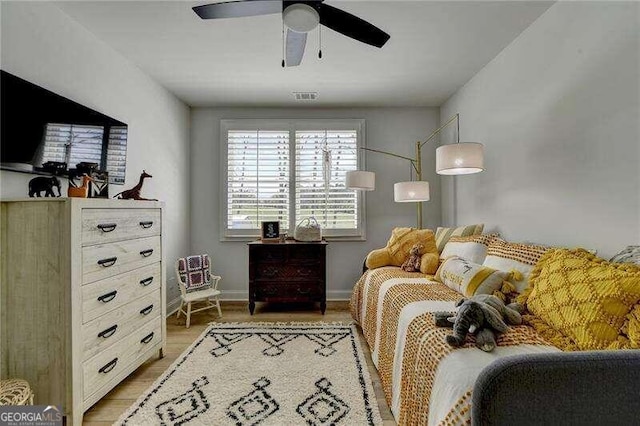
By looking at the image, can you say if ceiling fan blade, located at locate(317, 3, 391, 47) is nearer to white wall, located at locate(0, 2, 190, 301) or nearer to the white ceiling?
the white ceiling

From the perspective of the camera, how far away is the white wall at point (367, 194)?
→ 4.05 meters

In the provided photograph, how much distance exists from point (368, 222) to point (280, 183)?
1.29 m

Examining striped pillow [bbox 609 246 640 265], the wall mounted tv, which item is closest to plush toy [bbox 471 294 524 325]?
striped pillow [bbox 609 246 640 265]

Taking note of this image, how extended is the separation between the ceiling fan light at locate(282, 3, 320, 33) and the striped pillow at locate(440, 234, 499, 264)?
2.05 meters

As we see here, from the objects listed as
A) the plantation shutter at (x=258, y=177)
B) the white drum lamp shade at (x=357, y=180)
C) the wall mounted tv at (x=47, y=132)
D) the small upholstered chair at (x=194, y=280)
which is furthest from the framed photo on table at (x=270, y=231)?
the wall mounted tv at (x=47, y=132)

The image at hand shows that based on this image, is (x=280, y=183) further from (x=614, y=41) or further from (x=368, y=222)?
(x=614, y=41)

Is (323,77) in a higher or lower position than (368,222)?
higher

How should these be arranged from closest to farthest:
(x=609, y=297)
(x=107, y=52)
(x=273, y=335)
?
(x=609, y=297), (x=107, y=52), (x=273, y=335)

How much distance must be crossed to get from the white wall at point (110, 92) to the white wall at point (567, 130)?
325 centimetres

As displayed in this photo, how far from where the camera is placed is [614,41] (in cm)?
170

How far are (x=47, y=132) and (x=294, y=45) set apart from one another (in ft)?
5.45

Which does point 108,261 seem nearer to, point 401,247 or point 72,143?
point 72,143

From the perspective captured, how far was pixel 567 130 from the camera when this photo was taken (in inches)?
79.4

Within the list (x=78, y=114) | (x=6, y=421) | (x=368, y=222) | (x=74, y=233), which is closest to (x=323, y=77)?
(x=368, y=222)
